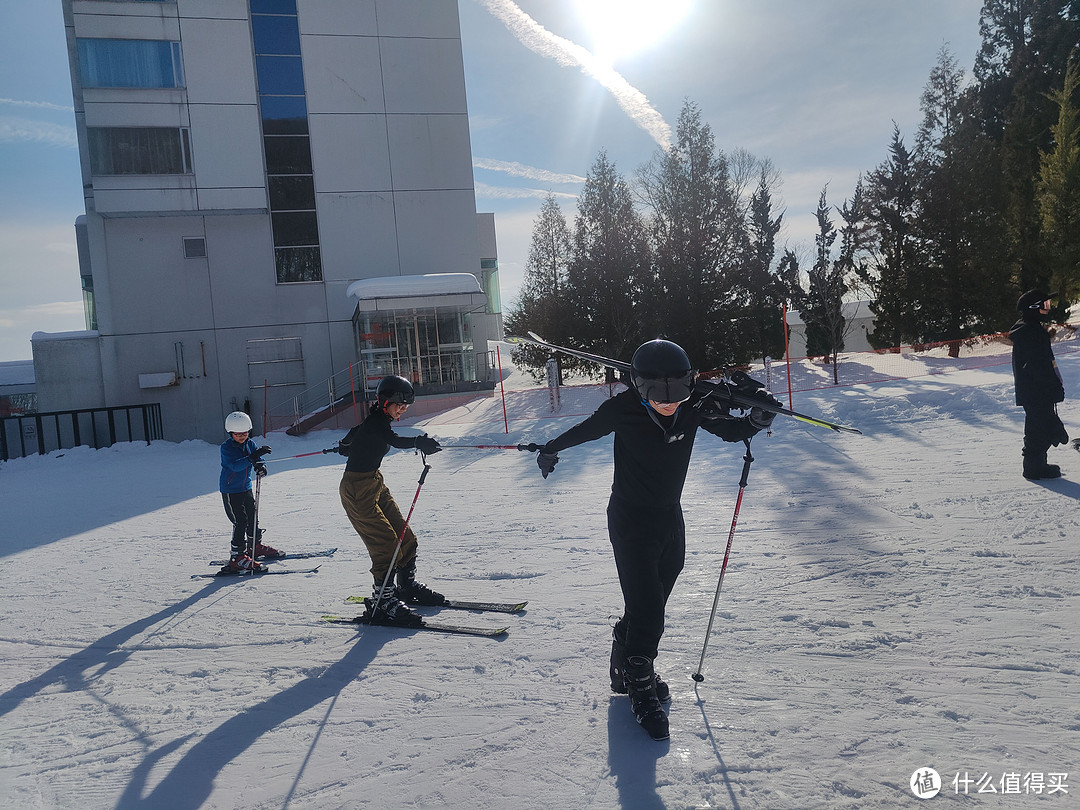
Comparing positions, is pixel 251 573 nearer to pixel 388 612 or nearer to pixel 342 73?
pixel 388 612

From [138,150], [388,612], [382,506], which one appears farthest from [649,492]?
[138,150]

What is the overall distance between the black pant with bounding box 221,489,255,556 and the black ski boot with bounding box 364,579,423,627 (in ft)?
8.42

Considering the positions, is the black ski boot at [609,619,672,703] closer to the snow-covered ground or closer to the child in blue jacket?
the snow-covered ground

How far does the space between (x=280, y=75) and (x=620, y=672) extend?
2646cm

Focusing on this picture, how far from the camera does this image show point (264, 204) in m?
23.7

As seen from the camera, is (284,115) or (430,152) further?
(430,152)

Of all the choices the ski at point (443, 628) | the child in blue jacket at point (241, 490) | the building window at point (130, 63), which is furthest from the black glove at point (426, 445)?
the building window at point (130, 63)

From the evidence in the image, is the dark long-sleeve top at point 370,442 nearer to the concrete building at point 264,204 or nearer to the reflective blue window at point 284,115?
the concrete building at point 264,204

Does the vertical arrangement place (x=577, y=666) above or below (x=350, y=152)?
below

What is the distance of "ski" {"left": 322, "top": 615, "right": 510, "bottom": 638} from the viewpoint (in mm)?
4676

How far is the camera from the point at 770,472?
941 cm

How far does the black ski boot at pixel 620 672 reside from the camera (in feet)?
11.4

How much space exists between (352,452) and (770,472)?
627 centimetres

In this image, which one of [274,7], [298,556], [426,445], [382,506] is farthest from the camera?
[274,7]
